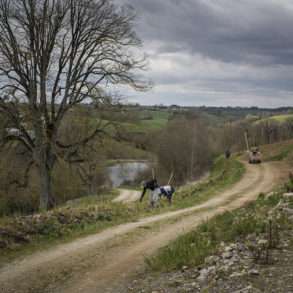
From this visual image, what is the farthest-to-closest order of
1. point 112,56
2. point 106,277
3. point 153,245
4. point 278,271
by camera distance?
point 112,56 < point 153,245 < point 106,277 < point 278,271

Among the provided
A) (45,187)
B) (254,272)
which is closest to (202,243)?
(254,272)

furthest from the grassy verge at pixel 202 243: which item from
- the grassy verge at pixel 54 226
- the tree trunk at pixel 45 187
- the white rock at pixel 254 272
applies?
the tree trunk at pixel 45 187

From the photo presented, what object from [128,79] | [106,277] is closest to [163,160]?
[128,79]

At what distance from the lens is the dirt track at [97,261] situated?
23.7ft

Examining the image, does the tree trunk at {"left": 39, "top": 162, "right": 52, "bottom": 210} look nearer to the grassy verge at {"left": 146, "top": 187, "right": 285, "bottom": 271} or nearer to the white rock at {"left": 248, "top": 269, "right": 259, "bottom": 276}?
the grassy verge at {"left": 146, "top": 187, "right": 285, "bottom": 271}

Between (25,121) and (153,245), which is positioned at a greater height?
(25,121)

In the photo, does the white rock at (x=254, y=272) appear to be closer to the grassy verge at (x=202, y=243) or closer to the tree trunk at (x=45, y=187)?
the grassy verge at (x=202, y=243)

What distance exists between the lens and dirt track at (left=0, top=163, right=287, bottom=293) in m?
7.24

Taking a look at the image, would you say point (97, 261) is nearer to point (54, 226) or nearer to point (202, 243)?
point (202, 243)

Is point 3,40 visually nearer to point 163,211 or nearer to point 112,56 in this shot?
point 112,56

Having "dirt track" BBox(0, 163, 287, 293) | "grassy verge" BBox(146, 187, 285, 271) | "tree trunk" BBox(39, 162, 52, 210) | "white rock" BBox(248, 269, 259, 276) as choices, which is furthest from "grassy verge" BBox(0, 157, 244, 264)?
"white rock" BBox(248, 269, 259, 276)

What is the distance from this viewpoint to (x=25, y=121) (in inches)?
672

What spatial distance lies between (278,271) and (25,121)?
546 inches

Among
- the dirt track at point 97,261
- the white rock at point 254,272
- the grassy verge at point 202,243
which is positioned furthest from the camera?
the dirt track at point 97,261
